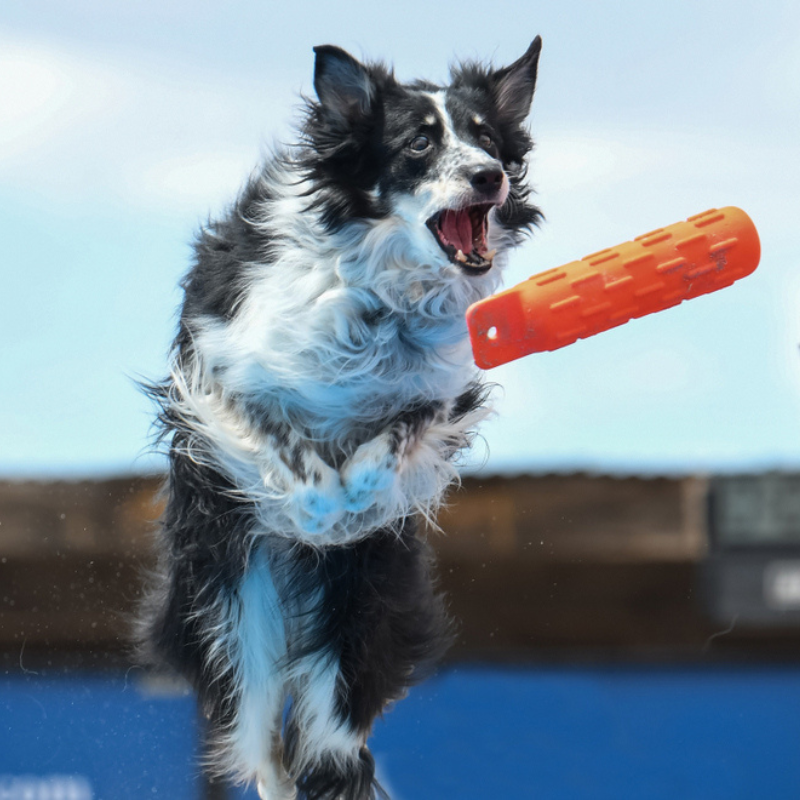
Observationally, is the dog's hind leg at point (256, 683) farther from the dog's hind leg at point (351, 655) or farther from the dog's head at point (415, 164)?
the dog's head at point (415, 164)

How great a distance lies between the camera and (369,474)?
377 cm

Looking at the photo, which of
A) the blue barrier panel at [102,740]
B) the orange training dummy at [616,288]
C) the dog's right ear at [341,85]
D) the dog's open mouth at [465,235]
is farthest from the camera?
the blue barrier panel at [102,740]

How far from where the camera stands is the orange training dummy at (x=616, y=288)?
3588 millimetres

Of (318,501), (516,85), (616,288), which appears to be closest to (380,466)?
(318,501)

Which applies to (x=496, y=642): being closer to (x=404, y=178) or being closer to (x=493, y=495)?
(x=493, y=495)

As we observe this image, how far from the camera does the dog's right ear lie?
3.81 metres

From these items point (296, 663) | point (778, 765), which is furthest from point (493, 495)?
point (296, 663)

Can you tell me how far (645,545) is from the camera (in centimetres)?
905

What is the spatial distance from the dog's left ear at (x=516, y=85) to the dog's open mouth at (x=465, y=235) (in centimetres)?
53

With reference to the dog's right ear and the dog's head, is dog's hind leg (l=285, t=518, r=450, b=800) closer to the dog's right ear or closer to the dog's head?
the dog's head

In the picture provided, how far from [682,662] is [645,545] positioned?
99 cm

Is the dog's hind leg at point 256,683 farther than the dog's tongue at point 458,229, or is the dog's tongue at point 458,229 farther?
the dog's hind leg at point 256,683

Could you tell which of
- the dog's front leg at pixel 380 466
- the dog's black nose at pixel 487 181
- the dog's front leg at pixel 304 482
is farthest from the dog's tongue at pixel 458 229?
the dog's front leg at pixel 304 482

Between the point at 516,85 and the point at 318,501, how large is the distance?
1756 millimetres
